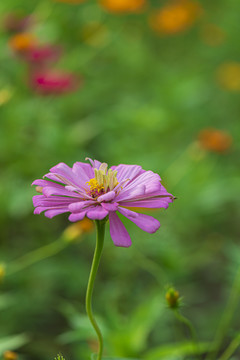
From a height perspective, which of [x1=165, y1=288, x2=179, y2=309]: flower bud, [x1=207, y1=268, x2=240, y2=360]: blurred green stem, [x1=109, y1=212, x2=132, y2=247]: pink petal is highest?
[x1=109, y1=212, x2=132, y2=247]: pink petal

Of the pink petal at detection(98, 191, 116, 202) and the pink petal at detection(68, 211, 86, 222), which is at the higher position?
the pink petal at detection(98, 191, 116, 202)

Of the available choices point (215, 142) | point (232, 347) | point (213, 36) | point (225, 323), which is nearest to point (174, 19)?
point (213, 36)

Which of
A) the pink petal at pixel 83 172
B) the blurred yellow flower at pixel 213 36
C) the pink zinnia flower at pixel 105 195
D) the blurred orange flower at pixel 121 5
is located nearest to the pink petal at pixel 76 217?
the pink zinnia flower at pixel 105 195

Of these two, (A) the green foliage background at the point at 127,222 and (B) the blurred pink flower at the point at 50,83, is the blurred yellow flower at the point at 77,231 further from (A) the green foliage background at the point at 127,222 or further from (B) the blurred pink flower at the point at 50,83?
(B) the blurred pink flower at the point at 50,83

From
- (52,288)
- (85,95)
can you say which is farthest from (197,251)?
(85,95)

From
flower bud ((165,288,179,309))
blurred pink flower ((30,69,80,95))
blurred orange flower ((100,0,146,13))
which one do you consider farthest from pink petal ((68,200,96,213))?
blurred orange flower ((100,0,146,13))

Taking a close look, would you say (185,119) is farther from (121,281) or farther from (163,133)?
(121,281)

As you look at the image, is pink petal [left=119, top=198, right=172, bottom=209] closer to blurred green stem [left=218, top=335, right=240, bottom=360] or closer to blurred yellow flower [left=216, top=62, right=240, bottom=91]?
blurred green stem [left=218, top=335, right=240, bottom=360]
